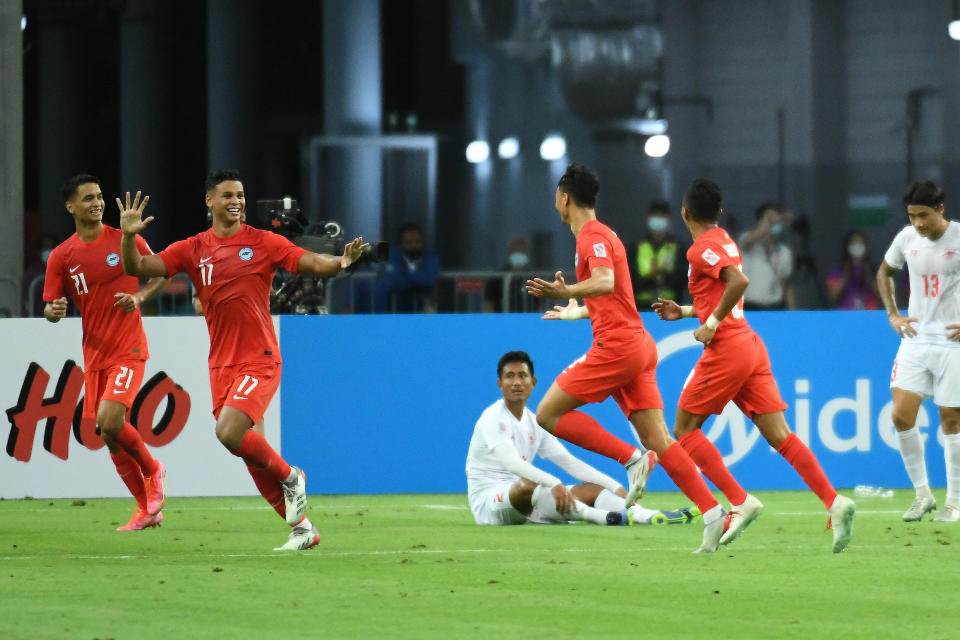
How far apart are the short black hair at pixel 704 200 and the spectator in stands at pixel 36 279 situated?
6.97 metres

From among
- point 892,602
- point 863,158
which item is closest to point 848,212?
point 863,158

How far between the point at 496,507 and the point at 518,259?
7497mm

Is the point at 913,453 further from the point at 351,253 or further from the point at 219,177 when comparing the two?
the point at 219,177

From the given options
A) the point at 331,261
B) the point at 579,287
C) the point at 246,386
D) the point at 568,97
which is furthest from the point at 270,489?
the point at 568,97

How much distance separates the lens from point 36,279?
15.7m

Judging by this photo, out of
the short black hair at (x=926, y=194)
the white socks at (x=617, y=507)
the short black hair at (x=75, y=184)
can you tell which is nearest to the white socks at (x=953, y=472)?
the short black hair at (x=926, y=194)

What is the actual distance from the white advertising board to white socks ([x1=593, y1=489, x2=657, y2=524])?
337cm

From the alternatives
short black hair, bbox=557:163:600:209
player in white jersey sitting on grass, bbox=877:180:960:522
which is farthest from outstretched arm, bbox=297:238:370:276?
player in white jersey sitting on grass, bbox=877:180:960:522

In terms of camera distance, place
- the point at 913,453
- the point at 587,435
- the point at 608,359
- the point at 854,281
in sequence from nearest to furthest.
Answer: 1. the point at 608,359
2. the point at 587,435
3. the point at 913,453
4. the point at 854,281

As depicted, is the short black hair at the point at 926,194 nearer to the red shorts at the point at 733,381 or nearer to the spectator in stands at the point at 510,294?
the red shorts at the point at 733,381

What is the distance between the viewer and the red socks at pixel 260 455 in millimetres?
8711

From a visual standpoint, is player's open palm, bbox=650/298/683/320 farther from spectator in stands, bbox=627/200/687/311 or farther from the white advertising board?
spectator in stands, bbox=627/200/687/311

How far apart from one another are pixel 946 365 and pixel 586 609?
4.50 m

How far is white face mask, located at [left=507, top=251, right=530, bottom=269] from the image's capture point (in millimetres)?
17562
